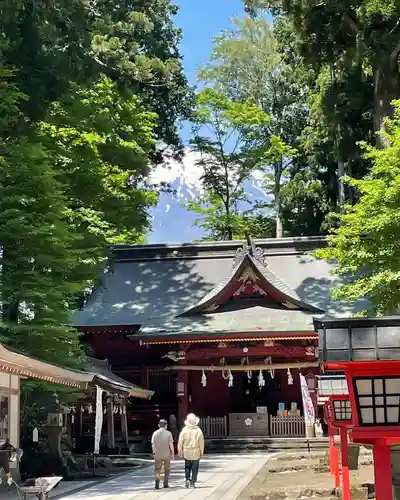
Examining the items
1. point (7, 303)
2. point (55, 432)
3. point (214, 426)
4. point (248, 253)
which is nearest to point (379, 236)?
point (7, 303)

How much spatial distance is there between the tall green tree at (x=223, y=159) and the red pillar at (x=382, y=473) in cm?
3182

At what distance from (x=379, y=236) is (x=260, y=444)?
9.56 m

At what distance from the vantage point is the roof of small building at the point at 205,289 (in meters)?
23.7

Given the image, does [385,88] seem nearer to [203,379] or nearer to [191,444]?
[203,379]

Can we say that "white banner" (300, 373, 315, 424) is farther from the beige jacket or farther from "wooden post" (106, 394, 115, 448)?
the beige jacket

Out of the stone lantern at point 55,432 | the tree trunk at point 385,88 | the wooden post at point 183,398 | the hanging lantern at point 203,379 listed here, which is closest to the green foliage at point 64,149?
the stone lantern at point 55,432

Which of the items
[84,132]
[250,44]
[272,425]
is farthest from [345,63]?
[250,44]

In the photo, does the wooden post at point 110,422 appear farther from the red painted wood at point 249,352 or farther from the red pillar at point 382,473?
the red pillar at point 382,473

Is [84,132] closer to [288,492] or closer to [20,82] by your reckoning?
[20,82]

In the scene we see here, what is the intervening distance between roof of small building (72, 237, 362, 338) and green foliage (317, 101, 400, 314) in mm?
6039

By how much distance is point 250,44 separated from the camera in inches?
1578

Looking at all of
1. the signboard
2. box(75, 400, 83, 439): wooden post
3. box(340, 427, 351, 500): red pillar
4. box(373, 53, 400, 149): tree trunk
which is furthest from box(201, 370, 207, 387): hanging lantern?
box(340, 427, 351, 500): red pillar

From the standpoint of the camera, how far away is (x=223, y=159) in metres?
38.6

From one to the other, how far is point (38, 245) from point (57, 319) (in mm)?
1696
